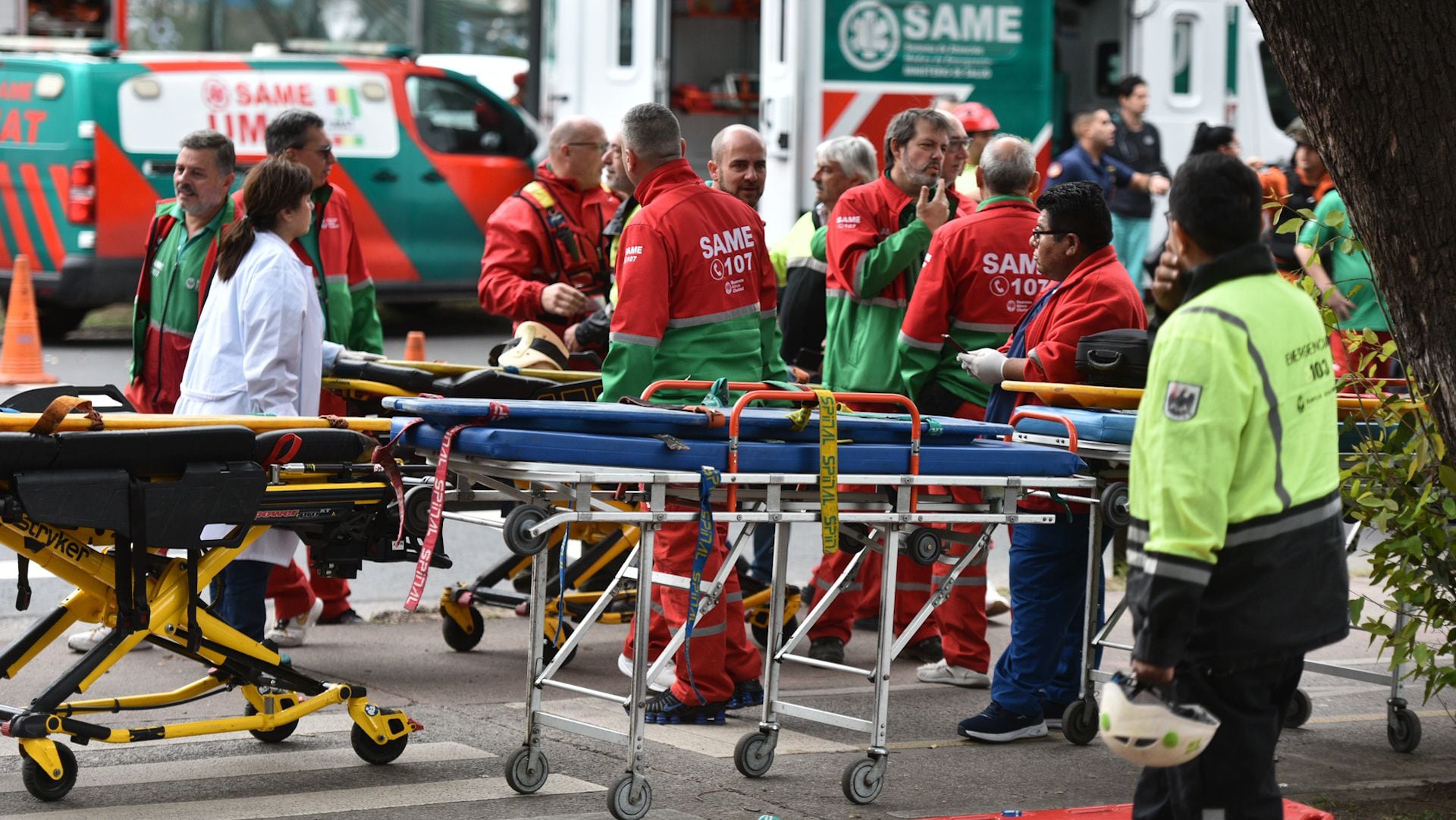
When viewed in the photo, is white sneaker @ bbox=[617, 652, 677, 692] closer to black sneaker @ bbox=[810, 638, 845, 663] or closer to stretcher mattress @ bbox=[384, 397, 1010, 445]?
black sneaker @ bbox=[810, 638, 845, 663]

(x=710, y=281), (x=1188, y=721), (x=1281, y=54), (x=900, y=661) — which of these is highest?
(x=1281, y=54)

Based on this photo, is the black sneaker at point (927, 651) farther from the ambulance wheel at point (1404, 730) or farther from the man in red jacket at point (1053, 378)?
the ambulance wheel at point (1404, 730)

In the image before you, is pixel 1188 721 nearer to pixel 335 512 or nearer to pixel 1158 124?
pixel 335 512

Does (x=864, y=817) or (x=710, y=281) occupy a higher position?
(x=710, y=281)

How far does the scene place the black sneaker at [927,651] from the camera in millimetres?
7754

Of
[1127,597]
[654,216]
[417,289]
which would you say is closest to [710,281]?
[654,216]

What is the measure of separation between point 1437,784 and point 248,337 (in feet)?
13.3

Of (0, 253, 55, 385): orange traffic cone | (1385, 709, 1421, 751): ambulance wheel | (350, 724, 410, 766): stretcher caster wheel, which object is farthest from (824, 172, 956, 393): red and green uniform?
(0, 253, 55, 385): orange traffic cone

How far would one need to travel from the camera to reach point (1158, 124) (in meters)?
16.1

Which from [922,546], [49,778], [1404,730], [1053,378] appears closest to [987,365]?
[1053,378]

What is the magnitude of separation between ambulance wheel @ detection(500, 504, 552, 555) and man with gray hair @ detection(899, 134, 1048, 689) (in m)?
2.36

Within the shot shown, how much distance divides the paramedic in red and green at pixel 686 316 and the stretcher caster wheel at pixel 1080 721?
1.07 meters

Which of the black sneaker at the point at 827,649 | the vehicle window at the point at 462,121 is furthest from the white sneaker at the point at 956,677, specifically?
the vehicle window at the point at 462,121

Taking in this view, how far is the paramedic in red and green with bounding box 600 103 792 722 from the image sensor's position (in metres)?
6.31
